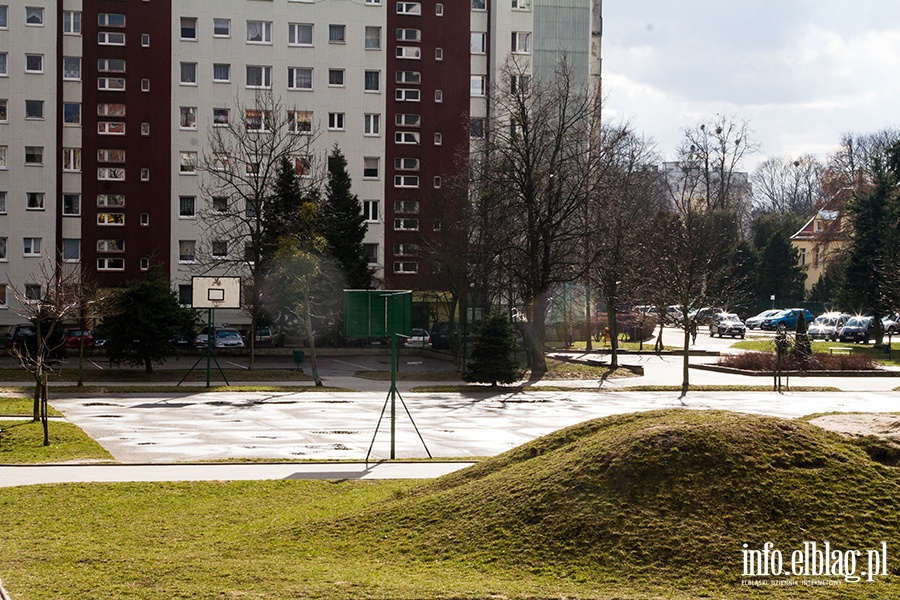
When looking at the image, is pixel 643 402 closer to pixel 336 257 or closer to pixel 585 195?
pixel 585 195

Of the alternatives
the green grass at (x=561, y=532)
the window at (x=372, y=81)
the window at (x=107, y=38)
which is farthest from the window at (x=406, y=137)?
the green grass at (x=561, y=532)

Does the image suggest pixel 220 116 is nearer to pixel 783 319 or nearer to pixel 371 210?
pixel 371 210

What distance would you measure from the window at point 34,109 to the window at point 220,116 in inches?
416

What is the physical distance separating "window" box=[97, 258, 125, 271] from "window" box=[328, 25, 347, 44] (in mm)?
20185

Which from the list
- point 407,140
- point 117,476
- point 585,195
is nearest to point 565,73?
point 585,195

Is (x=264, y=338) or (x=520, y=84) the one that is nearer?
(x=520, y=84)

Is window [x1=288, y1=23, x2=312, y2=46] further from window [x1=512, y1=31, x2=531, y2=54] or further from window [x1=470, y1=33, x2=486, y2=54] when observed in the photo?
window [x1=512, y1=31, x2=531, y2=54]

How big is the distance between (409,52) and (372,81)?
3200 millimetres

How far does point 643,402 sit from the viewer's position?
32.5 meters

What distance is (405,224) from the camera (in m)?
68.8

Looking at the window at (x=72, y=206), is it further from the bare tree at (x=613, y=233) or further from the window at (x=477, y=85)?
the bare tree at (x=613, y=233)

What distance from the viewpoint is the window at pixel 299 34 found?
67.2m

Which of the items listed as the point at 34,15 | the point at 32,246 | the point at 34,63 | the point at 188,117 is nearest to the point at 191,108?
the point at 188,117

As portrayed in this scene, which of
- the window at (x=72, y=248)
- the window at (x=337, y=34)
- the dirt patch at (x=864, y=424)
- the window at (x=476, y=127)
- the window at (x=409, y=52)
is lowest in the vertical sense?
the dirt patch at (x=864, y=424)
